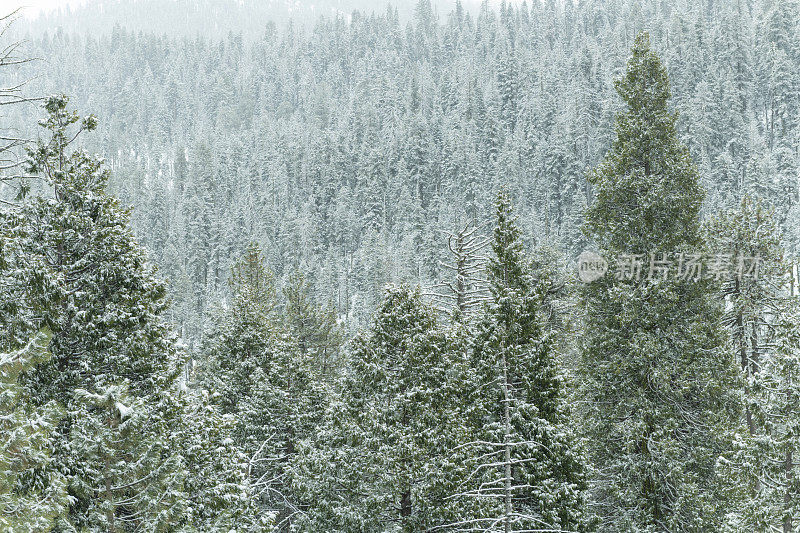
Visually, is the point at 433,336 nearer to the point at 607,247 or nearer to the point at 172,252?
the point at 607,247

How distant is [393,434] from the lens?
13578 mm

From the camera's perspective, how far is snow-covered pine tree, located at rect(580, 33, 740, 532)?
47.9ft

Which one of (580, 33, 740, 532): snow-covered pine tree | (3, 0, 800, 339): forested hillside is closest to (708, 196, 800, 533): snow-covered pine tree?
(580, 33, 740, 532): snow-covered pine tree

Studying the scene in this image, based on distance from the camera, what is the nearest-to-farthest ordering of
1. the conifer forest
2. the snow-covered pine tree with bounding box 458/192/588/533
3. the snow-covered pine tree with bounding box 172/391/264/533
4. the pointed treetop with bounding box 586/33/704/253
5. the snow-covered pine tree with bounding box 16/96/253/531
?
1. the snow-covered pine tree with bounding box 16/96/253/531
2. the conifer forest
3. the snow-covered pine tree with bounding box 172/391/264/533
4. the snow-covered pine tree with bounding box 458/192/588/533
5. the pointed treetop with bounding box 586/33/704/253

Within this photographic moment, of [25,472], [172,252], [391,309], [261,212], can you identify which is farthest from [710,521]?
[261,212]

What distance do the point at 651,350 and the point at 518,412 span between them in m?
3.70

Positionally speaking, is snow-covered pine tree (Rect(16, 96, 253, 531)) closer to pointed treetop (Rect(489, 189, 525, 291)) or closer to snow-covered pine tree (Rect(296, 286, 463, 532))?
snow-covered pine tree (Rect(296, 286, 463, 532))

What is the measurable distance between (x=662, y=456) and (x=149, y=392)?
38.1 ft

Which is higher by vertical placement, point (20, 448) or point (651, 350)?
point (651, 350)

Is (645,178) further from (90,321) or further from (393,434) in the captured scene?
(90,321)

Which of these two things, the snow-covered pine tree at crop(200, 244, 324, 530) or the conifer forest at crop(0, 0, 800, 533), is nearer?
the conifer forest at crop(0, 0, 800, 533)

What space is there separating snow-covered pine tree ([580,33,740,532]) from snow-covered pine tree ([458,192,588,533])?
5.74 feet

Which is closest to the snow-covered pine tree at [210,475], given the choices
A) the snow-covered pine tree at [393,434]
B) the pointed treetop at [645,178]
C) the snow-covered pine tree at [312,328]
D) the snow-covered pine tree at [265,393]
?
the snow-covered pine tree at [393,434]

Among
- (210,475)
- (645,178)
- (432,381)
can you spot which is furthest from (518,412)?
(645,178)
